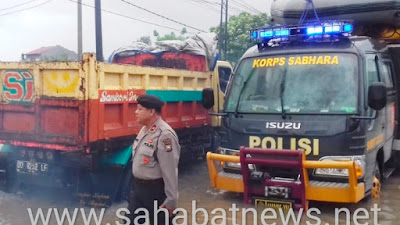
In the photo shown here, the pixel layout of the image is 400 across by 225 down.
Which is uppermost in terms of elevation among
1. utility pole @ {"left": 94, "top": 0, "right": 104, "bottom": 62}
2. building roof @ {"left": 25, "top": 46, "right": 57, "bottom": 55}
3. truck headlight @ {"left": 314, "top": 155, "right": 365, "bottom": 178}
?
building roof @ {"left": 25, "top": 46, "right": 57, "bottom": 55}

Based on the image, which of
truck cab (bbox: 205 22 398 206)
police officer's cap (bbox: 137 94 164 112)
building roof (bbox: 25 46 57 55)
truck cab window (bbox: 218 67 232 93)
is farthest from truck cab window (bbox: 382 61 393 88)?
building roof (bbox: 25 46 57 55)

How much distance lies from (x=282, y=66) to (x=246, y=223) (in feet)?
6.63

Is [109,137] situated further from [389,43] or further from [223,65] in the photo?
[389,43]

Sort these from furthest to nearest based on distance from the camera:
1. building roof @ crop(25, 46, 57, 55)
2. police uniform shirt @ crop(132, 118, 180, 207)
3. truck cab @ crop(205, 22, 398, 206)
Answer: building roof @ crop(25, 46, 57, 55), truck cab @ crop(205, 22, 398, 206), police uniform shirt @ crop(132, 118, 180, 207)

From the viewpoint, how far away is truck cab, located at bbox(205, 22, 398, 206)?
5297 mm

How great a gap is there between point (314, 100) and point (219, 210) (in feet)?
5.97

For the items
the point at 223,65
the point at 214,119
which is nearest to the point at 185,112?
the point at 214,119

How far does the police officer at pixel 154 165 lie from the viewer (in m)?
3.71

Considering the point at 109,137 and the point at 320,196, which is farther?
the point at 109,137

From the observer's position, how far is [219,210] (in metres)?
5.87

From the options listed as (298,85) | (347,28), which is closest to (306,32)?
(347,28)

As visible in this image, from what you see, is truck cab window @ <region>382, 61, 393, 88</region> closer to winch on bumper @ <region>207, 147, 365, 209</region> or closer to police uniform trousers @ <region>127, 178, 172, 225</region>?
winch on bumper @ <region>207, 147, 365, 209</region>

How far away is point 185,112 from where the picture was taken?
782 cm

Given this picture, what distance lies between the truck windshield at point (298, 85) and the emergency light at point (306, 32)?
0.27 m
